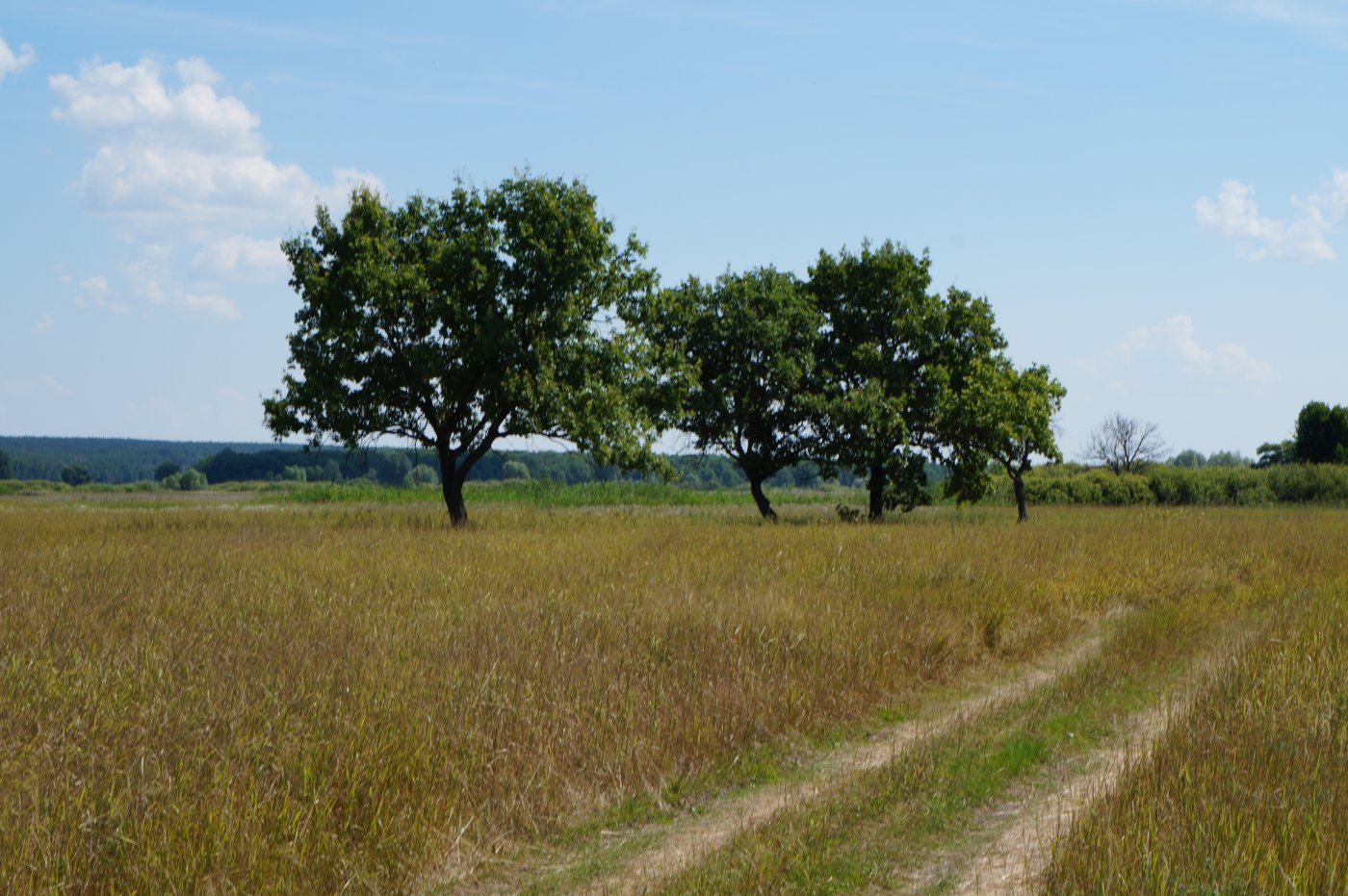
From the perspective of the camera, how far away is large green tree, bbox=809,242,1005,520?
1415 inches

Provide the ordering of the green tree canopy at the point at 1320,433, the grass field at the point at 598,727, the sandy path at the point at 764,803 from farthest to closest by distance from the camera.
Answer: the green tree canopy at the point at 1320,433
the sandy path at the point at 764,803
the grass field at the point at 598,727

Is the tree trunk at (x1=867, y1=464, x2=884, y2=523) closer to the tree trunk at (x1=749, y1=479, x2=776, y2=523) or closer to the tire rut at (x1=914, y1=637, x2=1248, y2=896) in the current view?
the tree trunk at (x1=749, y1=479, x2=776, y2=523)

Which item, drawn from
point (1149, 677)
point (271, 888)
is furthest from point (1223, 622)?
point (271, 888)

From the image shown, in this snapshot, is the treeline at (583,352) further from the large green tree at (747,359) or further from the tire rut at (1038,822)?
the tire rut at (1038,822)

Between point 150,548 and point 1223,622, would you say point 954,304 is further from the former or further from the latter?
point 150,548

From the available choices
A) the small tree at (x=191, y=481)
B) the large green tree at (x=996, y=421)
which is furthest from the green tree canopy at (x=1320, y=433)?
the small tree at (x=191, y=481)

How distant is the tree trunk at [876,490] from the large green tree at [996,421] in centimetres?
242

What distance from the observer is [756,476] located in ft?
120

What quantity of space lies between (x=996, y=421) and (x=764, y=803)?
3065 centimetres

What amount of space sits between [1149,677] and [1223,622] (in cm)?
426

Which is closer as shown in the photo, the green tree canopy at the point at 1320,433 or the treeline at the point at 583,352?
the treeline at the point at 583,352

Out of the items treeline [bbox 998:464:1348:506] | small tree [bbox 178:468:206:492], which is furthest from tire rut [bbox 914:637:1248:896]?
small tree [bbox 178:468:206:492]

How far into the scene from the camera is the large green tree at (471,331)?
28.1m

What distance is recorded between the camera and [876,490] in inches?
1508
